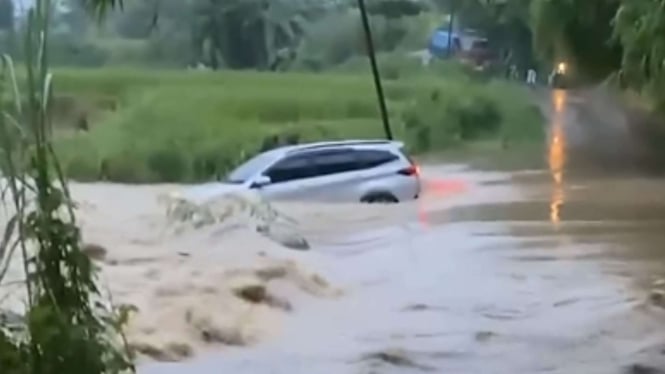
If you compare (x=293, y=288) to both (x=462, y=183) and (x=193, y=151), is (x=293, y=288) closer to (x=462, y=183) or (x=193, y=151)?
(x=193, y=151)

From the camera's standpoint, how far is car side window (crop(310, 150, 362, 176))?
391 centimetres

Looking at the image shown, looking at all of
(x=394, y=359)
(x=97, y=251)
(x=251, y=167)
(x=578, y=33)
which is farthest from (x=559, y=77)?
(x=97, y=251)

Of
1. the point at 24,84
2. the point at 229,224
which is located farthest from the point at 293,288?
the point at 24,84

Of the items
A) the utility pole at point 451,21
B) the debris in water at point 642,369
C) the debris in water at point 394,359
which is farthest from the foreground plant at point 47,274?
the utility pole at point 451,21

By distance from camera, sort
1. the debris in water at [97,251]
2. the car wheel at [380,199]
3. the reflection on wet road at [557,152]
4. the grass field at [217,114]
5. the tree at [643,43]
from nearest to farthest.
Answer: the debris in water at [97,251]
the tree at [643,43]
the grass field at [217,114]
the car wheel at [380,199]
the reflection on wet road at [557,152]

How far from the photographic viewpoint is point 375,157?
393 centimetres

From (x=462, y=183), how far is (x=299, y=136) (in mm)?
540

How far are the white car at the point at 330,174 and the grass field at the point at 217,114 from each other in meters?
0.04

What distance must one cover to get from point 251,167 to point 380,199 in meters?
0.43

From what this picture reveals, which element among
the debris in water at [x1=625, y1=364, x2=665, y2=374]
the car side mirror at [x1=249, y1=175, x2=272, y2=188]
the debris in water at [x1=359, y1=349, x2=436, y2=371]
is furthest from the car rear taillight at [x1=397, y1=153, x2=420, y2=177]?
the debris in water at [x1=625, y1=364, x2=665, y2=374]

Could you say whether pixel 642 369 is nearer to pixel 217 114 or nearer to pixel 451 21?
pixel 451 21

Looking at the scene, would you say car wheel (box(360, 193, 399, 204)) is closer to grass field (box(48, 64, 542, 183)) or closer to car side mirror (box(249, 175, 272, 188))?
grass field (box(48, 64, 542, 183))

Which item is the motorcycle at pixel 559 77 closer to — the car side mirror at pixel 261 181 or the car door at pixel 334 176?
the car door at pixel 334 176

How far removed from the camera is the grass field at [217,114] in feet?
12.1
